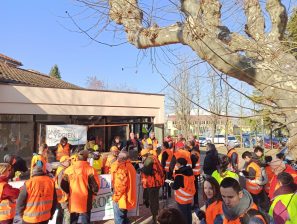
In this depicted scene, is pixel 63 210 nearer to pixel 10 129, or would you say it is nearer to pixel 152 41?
pixel 152 41

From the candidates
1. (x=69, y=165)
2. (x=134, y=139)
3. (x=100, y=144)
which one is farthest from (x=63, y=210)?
(x=100, y=144)

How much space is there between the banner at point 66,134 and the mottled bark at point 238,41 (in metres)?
10.8

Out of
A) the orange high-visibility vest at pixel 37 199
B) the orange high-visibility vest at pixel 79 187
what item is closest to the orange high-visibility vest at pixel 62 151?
the orange high-visibility vest at pixel 79 187

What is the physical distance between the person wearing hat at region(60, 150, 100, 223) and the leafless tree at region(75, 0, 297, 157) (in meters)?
3.09

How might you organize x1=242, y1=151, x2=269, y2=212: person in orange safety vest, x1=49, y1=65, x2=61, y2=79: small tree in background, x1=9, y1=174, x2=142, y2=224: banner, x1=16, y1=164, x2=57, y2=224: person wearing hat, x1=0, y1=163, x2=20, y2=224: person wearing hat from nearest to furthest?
x1=16, y1=164, x2=57, y2=224: person wearing hat → x1=0, y1=163, x2=20, y2=224: person wearing hat → x1=242, y1=151, x2=269, y2=212: person in orange safety vest → x1=9, y1=174, x2=142, y2=224: banner → x1=49, y1=65, x2=61, y2=79: small tree in background

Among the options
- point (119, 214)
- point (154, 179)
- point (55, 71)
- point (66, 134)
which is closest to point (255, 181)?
point (154, 179)

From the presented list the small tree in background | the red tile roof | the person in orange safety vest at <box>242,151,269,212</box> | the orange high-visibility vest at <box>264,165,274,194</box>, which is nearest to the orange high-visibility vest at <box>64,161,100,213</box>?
the person in orange safety vest at <box>242,151,269,212</box>

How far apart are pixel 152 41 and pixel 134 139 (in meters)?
9.99

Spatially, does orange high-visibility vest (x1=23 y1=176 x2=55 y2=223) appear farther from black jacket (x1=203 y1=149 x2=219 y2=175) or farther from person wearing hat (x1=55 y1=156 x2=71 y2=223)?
black jacket (x1=203 y1=149 x2=219 y2=175)

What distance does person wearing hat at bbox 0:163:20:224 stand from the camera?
564 centimetres

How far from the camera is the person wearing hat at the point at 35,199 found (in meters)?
5.39

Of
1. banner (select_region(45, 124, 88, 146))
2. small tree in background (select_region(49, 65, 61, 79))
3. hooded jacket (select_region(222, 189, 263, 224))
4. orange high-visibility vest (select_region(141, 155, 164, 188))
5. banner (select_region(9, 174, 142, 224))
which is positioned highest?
small tree in background (select_region(49, 65, 61, 79))

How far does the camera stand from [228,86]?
2691mm

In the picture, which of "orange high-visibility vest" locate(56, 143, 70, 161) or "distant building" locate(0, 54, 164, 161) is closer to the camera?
"orange high-visibility vest" locate(56, 143, 70, 161)
